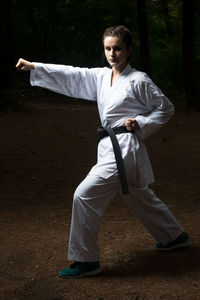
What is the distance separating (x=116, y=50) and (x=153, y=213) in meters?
1.44

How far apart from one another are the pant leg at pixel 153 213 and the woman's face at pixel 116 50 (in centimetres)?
105

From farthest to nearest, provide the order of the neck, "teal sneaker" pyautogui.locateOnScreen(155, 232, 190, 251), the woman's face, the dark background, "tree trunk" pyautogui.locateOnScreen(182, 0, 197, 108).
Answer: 1. the dark background
2. "tree trunk" pyautogui.locateOnScreen(182, 0, 197, 108)
3. "teal sneaker" pyautogui.locateOnScreen(155, 232, 190, 251)
4. the neck
5. the woman's face

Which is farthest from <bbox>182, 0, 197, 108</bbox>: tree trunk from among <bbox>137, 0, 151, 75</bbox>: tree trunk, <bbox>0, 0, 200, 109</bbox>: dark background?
→ <bbox>0, 0, 200, 109</bbox>: dark background

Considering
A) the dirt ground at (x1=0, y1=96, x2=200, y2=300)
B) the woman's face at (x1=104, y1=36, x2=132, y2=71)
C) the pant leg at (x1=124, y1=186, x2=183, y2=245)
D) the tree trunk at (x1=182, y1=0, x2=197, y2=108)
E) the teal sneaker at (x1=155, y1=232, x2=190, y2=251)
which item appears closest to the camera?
the dirt ground at (x1=0, y1=96, x2=200, y2=300)

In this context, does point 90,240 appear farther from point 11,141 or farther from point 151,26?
point 151,26

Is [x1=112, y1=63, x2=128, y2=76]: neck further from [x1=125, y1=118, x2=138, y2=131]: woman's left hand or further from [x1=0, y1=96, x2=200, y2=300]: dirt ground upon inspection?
[x1=0, y1=96, x2=200, y2=300]: dirt ground

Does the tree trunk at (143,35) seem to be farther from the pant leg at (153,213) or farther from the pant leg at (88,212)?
the pant leg at (88,212)

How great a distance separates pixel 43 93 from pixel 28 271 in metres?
15.4

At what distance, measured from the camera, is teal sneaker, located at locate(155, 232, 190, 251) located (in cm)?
426

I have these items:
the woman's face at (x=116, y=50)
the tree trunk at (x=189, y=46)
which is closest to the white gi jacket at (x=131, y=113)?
the woman's face at (x=116, y=50)

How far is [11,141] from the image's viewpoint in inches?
393

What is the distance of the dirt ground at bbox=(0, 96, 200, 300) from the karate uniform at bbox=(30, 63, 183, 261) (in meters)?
0.38

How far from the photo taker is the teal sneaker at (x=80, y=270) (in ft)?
12.2

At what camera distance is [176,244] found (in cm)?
429
